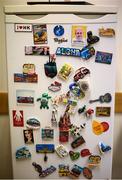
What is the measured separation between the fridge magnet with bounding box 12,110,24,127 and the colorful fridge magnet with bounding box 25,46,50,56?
0.32 metres

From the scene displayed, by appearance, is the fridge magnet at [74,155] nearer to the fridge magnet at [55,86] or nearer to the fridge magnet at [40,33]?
the fridge magnet at [55,86]

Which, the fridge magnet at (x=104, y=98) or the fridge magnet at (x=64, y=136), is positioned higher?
the fridge magnet at (x=104, y=98)

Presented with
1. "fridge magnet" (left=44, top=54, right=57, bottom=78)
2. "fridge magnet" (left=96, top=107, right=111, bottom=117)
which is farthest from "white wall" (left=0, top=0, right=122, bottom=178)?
"fridge magnet" (left=44, top=54, right=57, bottom=78)

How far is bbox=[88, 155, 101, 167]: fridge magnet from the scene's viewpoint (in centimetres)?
124

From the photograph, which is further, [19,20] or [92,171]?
[92,171]

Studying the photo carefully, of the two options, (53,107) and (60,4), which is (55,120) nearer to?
(53,107)

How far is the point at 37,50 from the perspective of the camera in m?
1.15

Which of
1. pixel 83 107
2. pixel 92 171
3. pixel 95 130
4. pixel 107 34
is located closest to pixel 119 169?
pixel 92 171

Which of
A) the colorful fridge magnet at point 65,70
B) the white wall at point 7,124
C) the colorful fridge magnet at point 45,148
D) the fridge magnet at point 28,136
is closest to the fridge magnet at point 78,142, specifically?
the colorful fridge magnet at point 45,148

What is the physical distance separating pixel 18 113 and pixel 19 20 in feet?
1.56

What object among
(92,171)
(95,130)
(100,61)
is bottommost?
(92,171)

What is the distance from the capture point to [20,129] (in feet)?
4.04

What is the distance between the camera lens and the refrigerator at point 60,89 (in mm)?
1130

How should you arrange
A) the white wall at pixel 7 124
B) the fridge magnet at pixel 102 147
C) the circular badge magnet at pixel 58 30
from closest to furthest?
the circular badge magnet at pixel 58 30, the fridge magnet at pixel 102 147, the white wall at pixel 7 124
